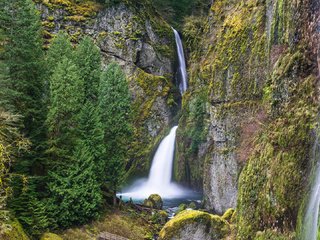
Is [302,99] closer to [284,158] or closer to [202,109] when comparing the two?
[284,158]

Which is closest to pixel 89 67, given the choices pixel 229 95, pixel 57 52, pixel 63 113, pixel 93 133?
pixel 57 52

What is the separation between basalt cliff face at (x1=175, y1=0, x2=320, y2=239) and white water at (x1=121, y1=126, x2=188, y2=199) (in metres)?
1.18

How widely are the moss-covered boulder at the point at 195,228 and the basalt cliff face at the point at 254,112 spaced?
320 cm

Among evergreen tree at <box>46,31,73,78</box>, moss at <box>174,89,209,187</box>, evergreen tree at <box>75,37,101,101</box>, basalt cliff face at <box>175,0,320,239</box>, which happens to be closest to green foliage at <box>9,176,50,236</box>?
evergreen tree at <box>46,31,73,78</box>

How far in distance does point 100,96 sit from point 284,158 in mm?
16899

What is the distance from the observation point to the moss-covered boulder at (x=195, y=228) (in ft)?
57.4

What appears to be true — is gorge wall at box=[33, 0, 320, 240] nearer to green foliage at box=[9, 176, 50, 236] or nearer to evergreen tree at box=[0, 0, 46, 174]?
green foliage at box=[9, 176, 50, 236]

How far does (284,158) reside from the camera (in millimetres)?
10016

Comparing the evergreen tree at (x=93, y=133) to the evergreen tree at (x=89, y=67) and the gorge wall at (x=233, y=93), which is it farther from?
the gorge wall at (x=233, y=93)

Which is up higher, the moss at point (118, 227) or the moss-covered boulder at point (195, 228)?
the moss-covered boulder at point (195, 228)

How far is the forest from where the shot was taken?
9930mm

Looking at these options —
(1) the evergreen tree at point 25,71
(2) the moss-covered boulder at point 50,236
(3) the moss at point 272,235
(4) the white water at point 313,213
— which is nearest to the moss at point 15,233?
(2) the moss-covered boulder at point 50,236

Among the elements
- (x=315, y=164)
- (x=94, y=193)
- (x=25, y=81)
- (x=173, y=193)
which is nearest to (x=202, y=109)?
(x=173, y=193)

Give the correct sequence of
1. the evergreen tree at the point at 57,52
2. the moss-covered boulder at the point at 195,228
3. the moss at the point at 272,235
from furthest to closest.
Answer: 1. the evergreen tree at the point at 57,52
2. the moss-covered boulder at the point at 195,228
3. the moss at the point at 272,235
